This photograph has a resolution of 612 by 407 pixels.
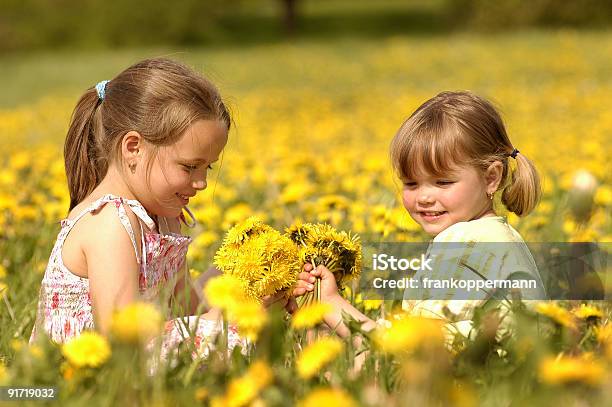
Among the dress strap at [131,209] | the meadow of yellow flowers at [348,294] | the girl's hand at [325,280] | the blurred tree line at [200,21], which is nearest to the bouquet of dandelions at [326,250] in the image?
the girl's hand at [325,280]

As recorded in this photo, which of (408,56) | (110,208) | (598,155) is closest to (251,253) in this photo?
(110,208)

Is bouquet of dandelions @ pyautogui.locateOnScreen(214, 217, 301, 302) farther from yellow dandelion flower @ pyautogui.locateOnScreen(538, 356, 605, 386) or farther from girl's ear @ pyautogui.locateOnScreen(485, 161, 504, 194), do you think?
yellow dandelion flower @ pyautogui.locateOnScreen(538, 356, 605, 386)

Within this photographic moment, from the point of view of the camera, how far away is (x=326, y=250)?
2.06m

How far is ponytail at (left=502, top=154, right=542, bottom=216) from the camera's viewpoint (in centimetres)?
232

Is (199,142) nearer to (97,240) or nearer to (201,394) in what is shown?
(97,240)

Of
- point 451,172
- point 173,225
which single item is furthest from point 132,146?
point 451,172

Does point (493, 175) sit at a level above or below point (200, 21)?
below

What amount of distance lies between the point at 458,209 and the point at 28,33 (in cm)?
2748

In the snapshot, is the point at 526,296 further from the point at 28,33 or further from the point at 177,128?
the point at 28,33

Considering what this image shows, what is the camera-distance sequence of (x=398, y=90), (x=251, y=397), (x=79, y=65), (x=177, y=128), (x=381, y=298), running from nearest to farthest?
(x=251, y=397), (x=177, y=128), (x=381, y=298), (x=398, y=90), (x=79, y=65)

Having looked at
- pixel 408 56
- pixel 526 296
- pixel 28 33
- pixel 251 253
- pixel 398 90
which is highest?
pixel 28 33

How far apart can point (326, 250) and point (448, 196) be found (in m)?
0.37

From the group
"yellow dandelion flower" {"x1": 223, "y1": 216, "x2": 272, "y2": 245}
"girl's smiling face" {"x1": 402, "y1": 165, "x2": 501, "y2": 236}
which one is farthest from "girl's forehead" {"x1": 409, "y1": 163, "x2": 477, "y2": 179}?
"yellow dandelion flower" {"x1": 223, "y1": 216, "x2": 272, "y2": 245}

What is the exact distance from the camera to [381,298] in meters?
2.40
